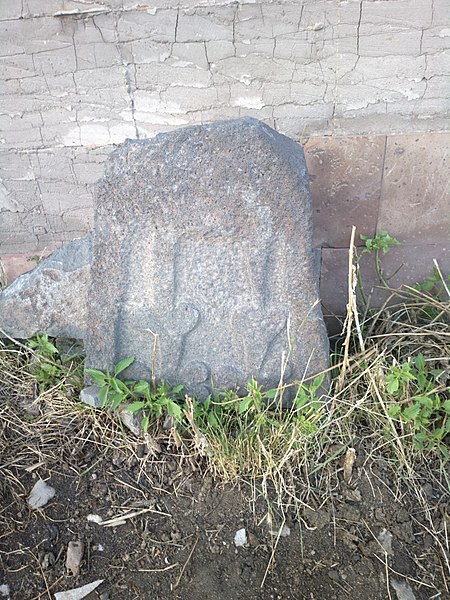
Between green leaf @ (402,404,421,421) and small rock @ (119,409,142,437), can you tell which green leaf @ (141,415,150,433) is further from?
green leaf @ (402,404,421,421)

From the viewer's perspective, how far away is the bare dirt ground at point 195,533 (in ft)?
5.00

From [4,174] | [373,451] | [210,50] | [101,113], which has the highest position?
[210,50]

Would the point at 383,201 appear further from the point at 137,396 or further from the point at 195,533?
the point at 195,533

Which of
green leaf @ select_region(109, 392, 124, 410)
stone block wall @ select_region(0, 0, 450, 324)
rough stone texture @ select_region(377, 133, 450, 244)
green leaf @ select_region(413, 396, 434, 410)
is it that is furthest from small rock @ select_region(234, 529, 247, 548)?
rough stone texture @ select_region(377, 133, 450, 244)

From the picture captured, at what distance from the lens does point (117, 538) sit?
1648 mm

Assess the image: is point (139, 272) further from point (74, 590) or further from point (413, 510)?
point (413, 510)

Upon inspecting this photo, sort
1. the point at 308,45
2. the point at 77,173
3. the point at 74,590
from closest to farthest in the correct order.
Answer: the point at 74,590 → the point at 308,45 → the point at 77,173

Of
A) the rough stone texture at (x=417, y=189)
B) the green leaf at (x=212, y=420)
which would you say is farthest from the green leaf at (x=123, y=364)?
the rough stone texture at (x=417, y=189)

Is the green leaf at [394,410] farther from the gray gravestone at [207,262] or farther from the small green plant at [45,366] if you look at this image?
the small green plant at [45,366]

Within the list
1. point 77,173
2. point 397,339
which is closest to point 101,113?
point 77,173

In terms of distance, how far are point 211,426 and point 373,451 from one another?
0.56 metres

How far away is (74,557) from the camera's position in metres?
1.58

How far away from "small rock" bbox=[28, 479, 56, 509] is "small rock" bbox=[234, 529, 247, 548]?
629mm

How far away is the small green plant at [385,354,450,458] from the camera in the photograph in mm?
1701
